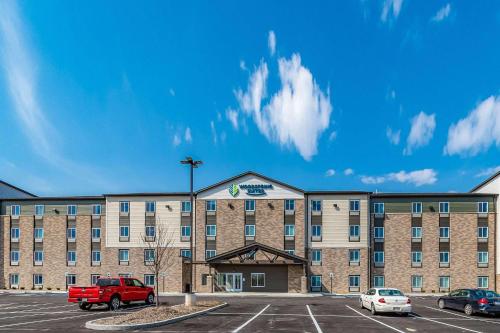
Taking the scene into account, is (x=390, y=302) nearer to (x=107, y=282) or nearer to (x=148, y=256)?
(x=107, y=282)

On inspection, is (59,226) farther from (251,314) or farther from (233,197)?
(251,314)

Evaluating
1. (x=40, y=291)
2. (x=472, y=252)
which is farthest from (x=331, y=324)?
(x=40, y=291)

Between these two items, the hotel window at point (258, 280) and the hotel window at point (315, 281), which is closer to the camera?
the hotel window at point (315, 281)

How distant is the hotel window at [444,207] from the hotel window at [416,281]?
697 cm

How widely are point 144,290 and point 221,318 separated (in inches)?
334

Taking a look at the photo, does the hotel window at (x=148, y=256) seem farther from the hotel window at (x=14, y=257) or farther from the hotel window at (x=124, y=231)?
the hotel window at (x=14, y=257)

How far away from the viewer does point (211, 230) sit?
4453 centimetres

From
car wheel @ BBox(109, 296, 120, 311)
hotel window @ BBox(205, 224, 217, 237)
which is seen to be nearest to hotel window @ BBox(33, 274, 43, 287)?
hotel window @ BBox(205, 224, 217, 237)

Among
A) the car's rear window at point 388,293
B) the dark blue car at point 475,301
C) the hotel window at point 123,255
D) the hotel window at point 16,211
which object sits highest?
the hotel window at point 16,211

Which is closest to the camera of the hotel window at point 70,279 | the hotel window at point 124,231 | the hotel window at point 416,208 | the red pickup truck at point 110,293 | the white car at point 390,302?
the white car at point 390,302

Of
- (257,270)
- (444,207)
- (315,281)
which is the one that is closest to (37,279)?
(257,270)

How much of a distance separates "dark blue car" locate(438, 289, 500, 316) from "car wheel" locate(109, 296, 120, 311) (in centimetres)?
1939

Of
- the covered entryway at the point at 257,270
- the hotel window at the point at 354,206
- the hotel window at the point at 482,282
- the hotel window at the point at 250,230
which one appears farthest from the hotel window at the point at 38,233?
the hotel window at the point at 482,282

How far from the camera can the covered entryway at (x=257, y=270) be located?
139ft
